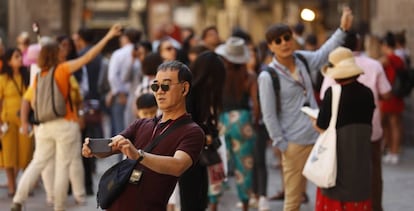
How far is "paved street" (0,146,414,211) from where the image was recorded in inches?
431

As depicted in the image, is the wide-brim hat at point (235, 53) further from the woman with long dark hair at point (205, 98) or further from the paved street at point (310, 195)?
the paved street at point (310, 195)

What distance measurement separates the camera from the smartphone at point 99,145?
16.9 feet

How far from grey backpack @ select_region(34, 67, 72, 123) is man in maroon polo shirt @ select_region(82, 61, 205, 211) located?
407 centimetres

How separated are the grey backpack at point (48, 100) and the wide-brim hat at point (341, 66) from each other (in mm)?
2976

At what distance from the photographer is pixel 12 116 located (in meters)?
11.8

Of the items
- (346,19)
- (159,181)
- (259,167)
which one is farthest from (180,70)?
(259,167)

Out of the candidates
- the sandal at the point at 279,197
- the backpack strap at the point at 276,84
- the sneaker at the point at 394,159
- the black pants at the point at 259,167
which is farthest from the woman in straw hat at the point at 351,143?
the sneaker at the point at 394,159

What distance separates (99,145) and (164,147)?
54 centimetres

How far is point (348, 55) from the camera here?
801 cm

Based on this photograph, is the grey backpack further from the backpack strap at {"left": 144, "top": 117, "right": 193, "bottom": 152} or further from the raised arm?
the backpack strap at {"left": 144, "top": 117, "right": 193, "bottom": 152}

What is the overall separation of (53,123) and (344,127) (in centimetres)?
338

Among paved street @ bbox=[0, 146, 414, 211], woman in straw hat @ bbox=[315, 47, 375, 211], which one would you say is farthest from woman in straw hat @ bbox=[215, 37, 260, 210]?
woman in straw hat @ bbox=[315, 47, 375, 211]

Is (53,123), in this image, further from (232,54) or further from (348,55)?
(348,55)

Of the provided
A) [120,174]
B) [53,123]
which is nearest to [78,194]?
[53,123]
